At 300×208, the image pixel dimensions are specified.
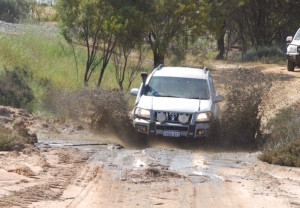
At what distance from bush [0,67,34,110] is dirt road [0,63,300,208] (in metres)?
6.40

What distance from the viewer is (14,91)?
21.5m

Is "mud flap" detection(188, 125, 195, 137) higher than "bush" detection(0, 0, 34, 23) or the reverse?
the reverse

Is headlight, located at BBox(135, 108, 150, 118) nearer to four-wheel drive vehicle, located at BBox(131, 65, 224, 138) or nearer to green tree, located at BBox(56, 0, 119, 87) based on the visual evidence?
four-wheel drive vehicle, located at BBox(131, 65, 224, 138)

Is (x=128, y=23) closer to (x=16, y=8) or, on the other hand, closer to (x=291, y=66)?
(x=291, y=66)

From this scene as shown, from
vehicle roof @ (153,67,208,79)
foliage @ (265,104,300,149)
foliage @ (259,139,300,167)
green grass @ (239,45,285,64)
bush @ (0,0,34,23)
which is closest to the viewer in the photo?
foliage @ (259,139,300,167)

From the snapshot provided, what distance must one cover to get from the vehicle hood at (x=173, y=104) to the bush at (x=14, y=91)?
6642 mm

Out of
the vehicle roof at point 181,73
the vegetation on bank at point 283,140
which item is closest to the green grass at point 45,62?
the vehicle roof at point 181,73

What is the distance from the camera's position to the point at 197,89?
16.0m

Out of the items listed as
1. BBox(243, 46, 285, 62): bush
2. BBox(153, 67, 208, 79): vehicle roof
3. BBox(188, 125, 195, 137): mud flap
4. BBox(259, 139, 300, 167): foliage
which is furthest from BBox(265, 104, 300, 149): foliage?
BBox(243, 46, 285, 62): bush

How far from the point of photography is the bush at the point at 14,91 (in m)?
21.2

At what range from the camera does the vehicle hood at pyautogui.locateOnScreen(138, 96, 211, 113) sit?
1491 cm

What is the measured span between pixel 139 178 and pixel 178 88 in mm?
5619

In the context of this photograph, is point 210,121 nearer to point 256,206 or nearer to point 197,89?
point 197,89

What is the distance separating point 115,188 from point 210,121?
18.7 feet
